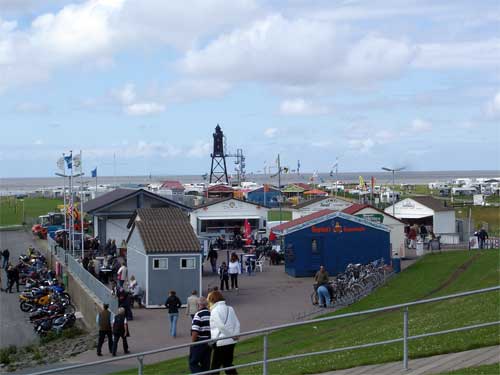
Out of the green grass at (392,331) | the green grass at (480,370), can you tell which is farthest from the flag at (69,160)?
the green grass at (480,370)

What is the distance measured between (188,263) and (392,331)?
36.7ft

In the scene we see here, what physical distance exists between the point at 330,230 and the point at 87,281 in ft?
29.5

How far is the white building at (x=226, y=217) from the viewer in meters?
43.7

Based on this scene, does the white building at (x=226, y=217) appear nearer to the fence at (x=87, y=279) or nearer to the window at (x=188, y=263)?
the fence at (x=87, y=279)

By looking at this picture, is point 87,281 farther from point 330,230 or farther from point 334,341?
point 334,341

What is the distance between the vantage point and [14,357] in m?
20.8

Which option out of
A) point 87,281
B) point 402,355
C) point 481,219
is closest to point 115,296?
point 87,281

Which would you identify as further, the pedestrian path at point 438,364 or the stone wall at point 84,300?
the stone wall at point 84,300

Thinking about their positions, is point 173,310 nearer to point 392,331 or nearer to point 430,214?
point 392,331

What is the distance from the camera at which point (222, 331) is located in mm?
10094

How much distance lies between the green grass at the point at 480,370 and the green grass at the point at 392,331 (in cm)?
122

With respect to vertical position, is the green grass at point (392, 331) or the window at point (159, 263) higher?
the window at point (159, 263)

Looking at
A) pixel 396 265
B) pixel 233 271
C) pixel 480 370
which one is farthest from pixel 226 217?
pixel 480 370

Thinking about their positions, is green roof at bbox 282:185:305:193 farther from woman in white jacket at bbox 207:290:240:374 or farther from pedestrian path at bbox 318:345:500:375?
woman in white jacket at bbox 207:290:240:374
